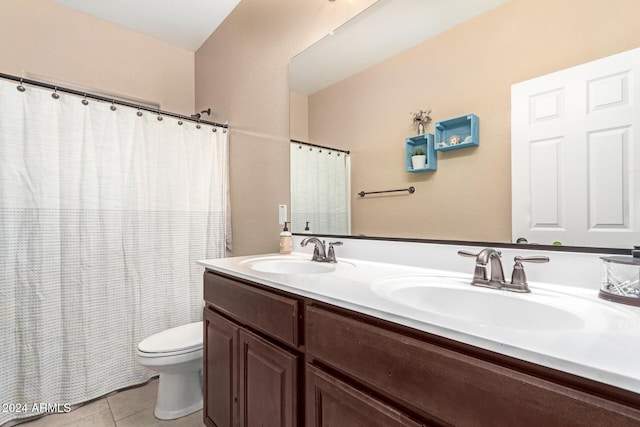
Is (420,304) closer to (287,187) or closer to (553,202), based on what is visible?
(553,202)

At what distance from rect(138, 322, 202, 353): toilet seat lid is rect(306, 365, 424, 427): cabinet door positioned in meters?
1.01

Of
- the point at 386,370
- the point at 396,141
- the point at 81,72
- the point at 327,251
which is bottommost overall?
the point at 386,370

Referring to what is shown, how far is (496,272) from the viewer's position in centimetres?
90

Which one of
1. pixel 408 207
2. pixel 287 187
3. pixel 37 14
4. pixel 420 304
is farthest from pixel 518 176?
pixel 37 14

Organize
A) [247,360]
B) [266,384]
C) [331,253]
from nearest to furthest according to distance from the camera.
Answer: [266,384] < [247,360] < [331,253]

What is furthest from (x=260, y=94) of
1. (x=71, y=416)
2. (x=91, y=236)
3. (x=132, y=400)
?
(x=71, y=416)

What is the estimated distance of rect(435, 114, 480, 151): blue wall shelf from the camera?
1102 mm

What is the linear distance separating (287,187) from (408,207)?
0.83 m

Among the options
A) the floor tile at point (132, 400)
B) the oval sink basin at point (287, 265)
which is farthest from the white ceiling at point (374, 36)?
the floor tile at point (132, 400)

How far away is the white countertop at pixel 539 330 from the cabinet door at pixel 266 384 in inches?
9.2

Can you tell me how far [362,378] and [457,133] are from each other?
35.7 inches

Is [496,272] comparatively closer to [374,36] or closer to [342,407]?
[342,407]

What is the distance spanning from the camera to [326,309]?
0.86 meters

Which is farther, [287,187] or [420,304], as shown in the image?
[287,187]
